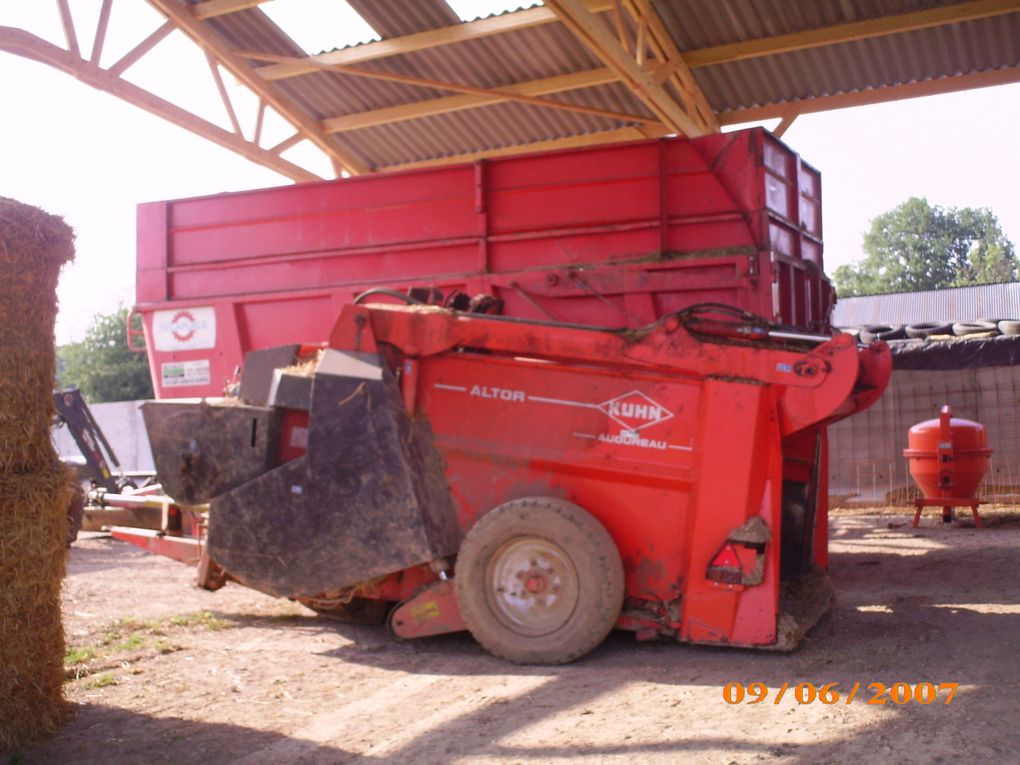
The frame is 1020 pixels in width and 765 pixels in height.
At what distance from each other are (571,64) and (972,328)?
7.67 meters

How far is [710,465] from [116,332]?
33358mm

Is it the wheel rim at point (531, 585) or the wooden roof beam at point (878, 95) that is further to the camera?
the wooden roof beam at point (878, 95)

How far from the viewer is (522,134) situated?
13.5 metres

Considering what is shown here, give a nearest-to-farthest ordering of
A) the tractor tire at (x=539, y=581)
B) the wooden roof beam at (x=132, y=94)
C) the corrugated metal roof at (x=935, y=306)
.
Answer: the tractor tire at (x=539, y=581)
the wooden roof beam at (x=132, y=94)
the corrugated metal roof at (x=935, y=306)

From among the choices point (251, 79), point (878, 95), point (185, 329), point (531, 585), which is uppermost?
point (251, 79)

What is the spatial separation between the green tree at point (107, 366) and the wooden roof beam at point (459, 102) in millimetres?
22707

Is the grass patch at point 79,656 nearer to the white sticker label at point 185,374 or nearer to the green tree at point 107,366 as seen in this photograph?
the white sticker label at point 185,374

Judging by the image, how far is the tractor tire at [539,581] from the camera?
5172mm

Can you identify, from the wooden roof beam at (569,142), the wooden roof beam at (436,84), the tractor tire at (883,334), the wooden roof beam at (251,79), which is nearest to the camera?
the wooden roof beam at (436,84)

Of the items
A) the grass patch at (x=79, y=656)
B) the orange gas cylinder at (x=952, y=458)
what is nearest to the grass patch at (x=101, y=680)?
the grass patch at (x=79, y=656)

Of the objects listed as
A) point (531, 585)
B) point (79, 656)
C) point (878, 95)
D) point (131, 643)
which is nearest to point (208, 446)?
point (131, 643)

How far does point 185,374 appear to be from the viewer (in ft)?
28.9

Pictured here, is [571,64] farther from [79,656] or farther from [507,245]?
[79,656]

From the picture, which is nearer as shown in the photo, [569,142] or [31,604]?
[31,604]
